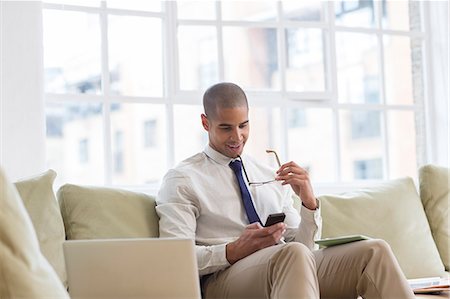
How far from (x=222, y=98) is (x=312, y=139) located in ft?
23.1

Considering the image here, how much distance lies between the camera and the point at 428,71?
493 cm

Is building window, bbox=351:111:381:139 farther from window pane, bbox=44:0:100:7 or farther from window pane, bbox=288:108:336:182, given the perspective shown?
window pane, bbox=44:0:100:7

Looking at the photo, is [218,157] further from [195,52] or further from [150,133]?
[150,133]

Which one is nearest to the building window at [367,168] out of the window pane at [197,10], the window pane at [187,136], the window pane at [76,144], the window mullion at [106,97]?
the window pane at [187,136]

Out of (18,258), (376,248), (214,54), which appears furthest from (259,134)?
(18,258)

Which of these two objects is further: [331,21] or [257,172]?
[331,21]

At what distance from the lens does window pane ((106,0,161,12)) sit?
4.19m

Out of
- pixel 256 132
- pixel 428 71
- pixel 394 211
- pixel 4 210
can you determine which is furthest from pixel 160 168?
pixel 4 210

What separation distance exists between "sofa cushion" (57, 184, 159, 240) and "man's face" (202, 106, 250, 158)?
42 centimetres

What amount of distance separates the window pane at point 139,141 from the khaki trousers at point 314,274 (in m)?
5.77

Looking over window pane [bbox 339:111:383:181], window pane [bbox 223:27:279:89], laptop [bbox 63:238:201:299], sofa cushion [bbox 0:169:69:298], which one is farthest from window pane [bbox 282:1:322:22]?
window pane [bbox 339:111:383:181]

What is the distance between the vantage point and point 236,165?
3520 mm

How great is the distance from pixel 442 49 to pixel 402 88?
208cm

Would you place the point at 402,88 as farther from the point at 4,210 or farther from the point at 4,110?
the point at 4,210
